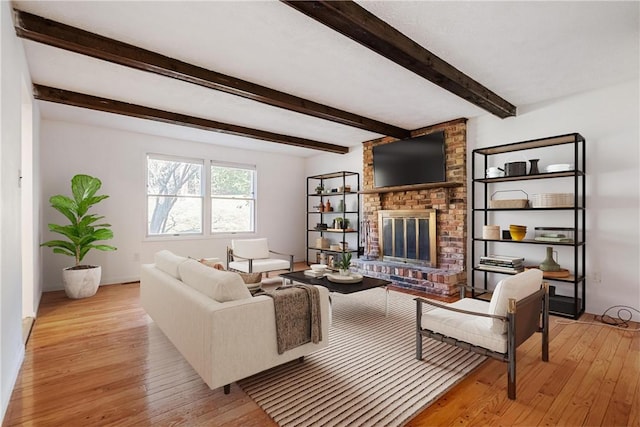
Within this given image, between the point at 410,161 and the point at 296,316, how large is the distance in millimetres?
3803

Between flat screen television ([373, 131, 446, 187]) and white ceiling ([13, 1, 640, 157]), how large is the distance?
69 centimetres

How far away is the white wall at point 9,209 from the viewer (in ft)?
6.66

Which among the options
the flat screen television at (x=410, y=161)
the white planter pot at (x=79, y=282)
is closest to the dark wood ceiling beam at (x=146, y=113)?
the flat screen television at (x=410, y=161)

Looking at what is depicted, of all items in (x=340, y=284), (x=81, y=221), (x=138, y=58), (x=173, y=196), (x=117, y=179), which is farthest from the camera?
(x=173, y=196)

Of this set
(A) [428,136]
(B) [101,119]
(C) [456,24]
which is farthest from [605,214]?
(B) [101,119]

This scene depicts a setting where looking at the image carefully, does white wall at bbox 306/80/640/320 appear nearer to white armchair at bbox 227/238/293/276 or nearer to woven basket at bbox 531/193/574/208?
woven basket at bbox 531/193/574/208

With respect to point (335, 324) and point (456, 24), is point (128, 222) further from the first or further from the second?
point (456, 24)

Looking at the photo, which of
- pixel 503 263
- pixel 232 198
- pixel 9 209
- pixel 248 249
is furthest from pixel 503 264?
pixel 232 198

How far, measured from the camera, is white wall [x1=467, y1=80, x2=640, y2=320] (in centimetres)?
356

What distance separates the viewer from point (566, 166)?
370 centimetres

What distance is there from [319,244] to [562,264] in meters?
4.26

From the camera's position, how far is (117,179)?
218 inches

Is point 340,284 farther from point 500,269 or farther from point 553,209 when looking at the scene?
point 553,209

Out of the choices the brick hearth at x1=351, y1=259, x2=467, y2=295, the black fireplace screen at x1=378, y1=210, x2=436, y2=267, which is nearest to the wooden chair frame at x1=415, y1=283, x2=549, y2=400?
the brick hearth at x1=351, y1=259, x2=467, y2=295
